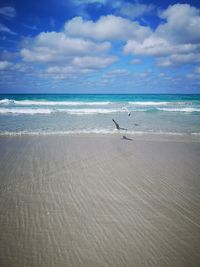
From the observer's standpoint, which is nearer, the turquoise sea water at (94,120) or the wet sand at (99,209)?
the wet sand at (99,209)

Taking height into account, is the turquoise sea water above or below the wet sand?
above

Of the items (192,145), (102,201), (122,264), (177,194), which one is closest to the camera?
(122,264)

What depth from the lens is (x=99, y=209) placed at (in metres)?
3.04

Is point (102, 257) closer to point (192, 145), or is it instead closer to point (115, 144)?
point (115, 144)

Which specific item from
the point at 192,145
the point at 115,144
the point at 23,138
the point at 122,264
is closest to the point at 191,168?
the point at 192,145

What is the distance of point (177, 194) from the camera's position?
139 inches

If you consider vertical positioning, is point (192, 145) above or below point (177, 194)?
above

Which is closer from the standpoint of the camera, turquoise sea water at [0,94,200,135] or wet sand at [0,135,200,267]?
wet sand at [0,135,200,267]

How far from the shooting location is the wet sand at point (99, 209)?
223 cm

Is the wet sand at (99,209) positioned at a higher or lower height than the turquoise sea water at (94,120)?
lower

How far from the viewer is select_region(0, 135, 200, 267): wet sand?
2.23m

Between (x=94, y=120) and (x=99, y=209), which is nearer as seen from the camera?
(x=99, y=209)

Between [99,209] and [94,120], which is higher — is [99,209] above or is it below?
below

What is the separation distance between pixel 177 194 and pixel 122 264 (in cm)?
190
